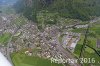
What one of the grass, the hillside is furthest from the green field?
the hillside

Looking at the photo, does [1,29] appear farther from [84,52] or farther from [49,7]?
[84,52]

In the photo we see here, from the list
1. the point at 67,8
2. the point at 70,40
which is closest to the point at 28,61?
the point at 70,40

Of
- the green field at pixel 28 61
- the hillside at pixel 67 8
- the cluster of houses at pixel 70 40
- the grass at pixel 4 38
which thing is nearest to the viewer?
the green field at pixel 28 61

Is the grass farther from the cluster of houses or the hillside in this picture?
the hillside

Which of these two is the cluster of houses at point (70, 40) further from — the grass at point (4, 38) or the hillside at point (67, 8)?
the hillside at point (67, 8)

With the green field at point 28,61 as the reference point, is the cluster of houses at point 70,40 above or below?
below

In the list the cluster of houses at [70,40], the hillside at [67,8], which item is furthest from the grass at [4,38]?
the hillside at [67,8]

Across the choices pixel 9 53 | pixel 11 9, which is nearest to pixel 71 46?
pixel 9 53

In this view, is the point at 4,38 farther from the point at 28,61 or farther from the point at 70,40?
the point at 28,61
